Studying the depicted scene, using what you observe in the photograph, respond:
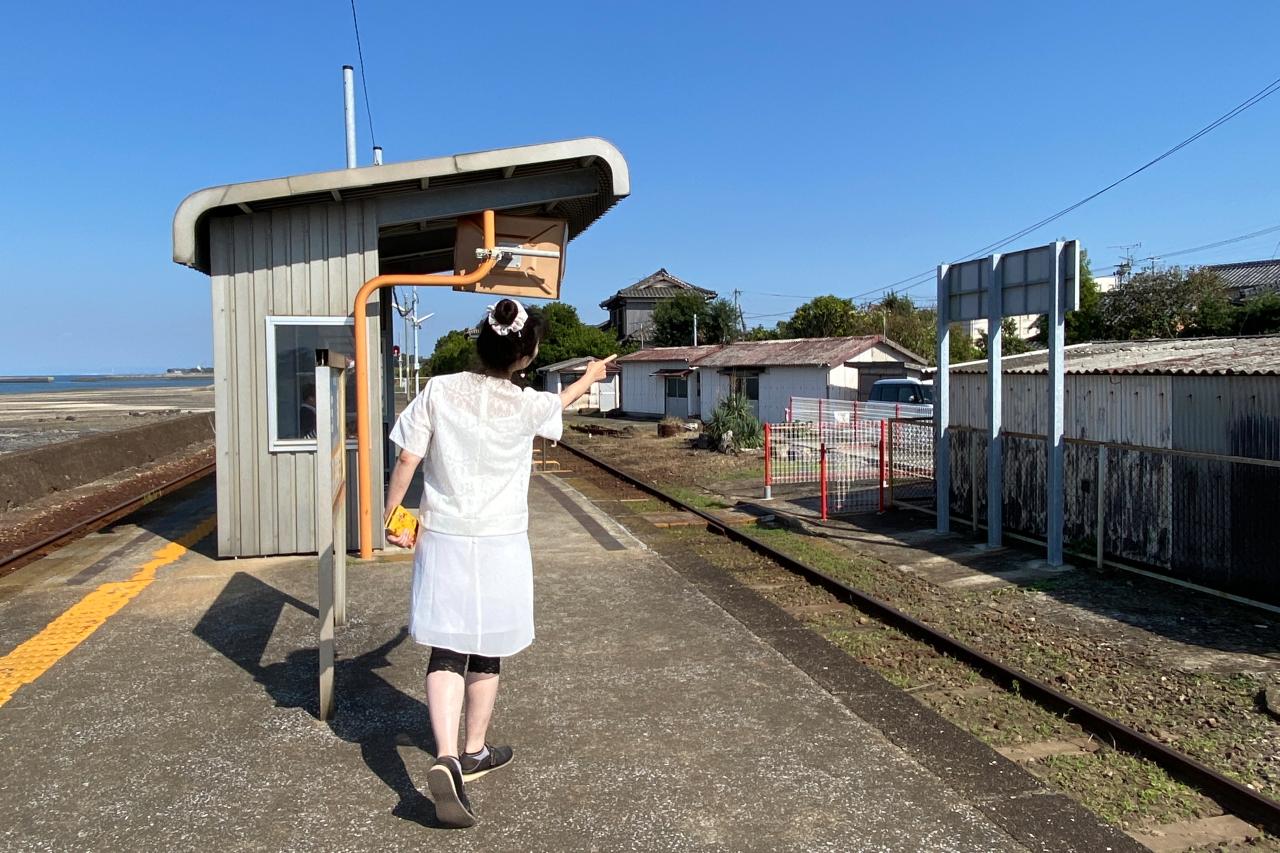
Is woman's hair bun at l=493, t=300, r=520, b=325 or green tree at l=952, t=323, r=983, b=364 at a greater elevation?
green tree at l=952, t=323, r=983, b=364

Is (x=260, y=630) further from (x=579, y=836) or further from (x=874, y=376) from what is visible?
(x=874, y=376)

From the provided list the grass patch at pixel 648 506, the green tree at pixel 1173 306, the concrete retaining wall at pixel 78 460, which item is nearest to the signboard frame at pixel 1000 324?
the grass patch at pixel 648 506

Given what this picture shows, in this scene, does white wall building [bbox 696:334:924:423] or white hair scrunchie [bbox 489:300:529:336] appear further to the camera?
white wall building [bbox 696:334:924:423]

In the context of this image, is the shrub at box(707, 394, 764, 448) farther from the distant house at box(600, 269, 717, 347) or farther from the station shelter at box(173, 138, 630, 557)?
the distant house at box(600, 269, 717, 347)

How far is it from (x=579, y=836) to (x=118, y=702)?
279 cm

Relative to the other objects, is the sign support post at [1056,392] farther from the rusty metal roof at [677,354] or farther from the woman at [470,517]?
the rusty metal roof at [677,354]

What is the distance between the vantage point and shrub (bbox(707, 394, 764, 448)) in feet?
70.9

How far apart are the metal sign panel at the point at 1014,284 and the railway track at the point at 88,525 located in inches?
384

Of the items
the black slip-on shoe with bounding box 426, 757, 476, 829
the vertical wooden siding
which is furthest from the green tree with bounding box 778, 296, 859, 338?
the black slip-on shoe with bounding box 426, 757, 476, 829

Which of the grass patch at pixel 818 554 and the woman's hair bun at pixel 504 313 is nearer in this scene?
the woman's hair bun at pixel 504 313

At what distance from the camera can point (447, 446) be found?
3.49 m

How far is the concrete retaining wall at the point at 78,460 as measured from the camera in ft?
48.1

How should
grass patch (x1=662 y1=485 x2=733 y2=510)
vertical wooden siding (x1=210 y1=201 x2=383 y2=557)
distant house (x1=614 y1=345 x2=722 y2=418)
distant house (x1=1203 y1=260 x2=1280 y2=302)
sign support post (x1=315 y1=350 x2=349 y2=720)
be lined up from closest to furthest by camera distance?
sign support post (x1=315 y1=350 x2=349 y2=720)
vertical wooden siding (x1=210 y1=201 x2=383 y2=557)
grass patch (x1=662 y1=485 x2=733 y2=510)
distant house (x1=614 y1=345 x2=722 y2=418)
distant house (x1=1203 y1=260 x2=1280 y2=302)

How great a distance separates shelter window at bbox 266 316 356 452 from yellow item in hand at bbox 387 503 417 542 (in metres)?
4.86
